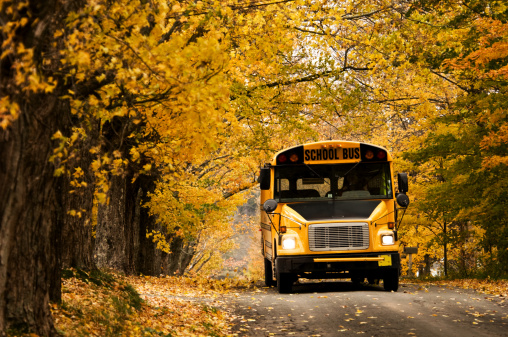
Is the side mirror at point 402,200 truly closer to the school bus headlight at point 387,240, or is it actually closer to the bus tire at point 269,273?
the school bus headlight at point 387,240

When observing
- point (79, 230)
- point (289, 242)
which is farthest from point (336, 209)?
point (79, 230)

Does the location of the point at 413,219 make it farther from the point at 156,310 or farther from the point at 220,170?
the point at 156,310

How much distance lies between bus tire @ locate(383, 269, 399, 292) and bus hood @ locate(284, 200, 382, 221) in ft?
4.91

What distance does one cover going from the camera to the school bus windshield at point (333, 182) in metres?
12.4

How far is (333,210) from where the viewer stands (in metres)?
12.2

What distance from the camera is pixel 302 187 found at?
1271 centimetres

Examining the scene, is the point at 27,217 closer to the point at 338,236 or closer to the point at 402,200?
the point at 338,236

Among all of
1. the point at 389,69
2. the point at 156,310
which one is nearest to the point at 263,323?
the point at 156,310

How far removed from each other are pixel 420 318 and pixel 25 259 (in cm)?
618

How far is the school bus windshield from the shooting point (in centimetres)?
1245

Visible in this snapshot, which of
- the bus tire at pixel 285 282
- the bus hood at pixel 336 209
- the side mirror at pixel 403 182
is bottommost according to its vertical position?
the bus tire at pixel 285 282

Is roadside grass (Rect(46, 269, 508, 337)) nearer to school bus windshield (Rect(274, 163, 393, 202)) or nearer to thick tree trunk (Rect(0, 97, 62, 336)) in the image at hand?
thick tree trunk (Rect(0, 97, 62, 336))

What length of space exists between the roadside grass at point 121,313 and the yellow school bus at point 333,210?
2.00 m

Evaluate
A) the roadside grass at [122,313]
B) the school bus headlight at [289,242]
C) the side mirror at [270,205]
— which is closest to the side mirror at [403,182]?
the school bus headlight at [289,242]
